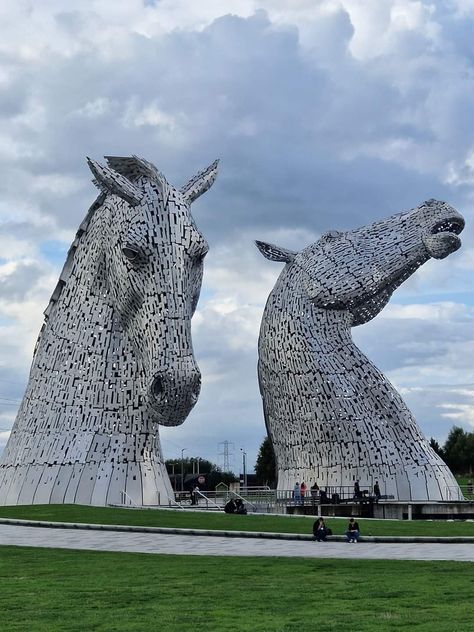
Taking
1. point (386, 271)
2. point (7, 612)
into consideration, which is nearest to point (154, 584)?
point (7, 612)

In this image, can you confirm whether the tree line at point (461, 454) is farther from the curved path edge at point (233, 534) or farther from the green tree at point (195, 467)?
the curved path edge at point (233, 534)

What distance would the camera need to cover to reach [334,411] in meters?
27.8

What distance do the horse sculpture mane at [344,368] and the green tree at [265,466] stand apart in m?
40.2

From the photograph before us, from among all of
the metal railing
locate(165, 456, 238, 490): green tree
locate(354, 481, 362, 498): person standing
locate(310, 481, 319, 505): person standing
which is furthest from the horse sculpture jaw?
locate(165, 456, 238, 490): green tree

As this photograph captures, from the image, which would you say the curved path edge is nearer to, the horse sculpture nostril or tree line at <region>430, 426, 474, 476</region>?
the horse sculpture nostril

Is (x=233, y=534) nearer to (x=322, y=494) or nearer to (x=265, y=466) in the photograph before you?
(x=322, y=494)

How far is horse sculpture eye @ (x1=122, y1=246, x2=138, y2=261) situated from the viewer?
1852cm

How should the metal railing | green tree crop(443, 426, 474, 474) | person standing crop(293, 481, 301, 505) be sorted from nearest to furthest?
the metal railing
person standing crop(293, 481, 301, 505)
green tree crop(443, 426, 474, 474)

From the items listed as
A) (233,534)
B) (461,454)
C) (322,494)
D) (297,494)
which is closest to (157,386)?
(233,534)

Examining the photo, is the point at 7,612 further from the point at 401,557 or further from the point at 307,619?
the point at 401,557

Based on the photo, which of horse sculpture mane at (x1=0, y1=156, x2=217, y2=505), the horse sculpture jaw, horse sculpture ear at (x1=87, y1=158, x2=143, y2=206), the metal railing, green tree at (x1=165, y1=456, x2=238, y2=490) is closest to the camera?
horse sculpture mane at (x1=0, y1=156, x2=217, y2=505)

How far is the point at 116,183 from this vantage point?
755 inches

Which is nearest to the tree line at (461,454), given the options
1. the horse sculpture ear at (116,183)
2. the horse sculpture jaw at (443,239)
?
the horse sculpture jaw at (443,239)

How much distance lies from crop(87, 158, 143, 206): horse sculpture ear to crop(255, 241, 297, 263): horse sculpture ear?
1162 cm
